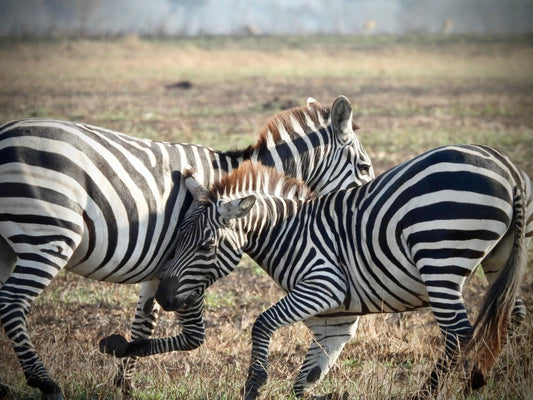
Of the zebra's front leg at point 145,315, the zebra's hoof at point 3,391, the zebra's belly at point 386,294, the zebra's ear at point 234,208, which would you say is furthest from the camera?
the zebra's front leg at point 145,315

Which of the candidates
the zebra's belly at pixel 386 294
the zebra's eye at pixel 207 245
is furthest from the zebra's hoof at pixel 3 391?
the zebra's belly at pixel 386 294

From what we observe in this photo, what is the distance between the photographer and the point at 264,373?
4738mm

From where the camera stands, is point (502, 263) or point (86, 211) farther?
point (502, 263)

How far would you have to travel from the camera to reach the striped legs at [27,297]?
177 inches

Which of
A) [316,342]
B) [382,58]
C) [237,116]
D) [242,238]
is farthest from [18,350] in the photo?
[382,58]

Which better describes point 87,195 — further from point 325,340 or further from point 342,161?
point 342,161

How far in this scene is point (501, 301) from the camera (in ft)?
15.0

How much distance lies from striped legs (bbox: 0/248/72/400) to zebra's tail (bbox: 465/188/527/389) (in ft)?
8.87

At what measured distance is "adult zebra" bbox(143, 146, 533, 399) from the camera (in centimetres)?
450

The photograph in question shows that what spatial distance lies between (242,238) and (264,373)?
103 centimetres

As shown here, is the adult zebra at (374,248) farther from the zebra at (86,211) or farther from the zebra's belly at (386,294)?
the zebra at (86,211)

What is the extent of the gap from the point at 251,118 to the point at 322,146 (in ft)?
42.9

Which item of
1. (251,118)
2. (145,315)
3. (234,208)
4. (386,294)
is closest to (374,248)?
(386,294)

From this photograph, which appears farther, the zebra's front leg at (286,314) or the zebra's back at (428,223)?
the zebra's front leg at (286,314)
